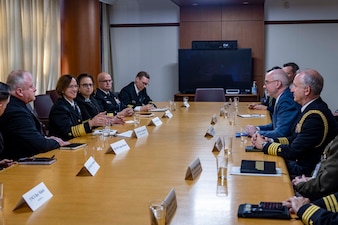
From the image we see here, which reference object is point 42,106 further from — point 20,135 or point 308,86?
point 308,86

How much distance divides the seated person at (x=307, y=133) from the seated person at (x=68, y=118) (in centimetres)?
150

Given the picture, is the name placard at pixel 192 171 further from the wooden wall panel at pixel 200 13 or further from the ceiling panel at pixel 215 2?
the wooden wall panel at pixel 200 13

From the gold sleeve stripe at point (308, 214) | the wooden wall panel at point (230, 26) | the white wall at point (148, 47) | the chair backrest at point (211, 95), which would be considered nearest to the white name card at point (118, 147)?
the gold sleeve stripe at point (308, 214)

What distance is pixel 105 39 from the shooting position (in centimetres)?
921

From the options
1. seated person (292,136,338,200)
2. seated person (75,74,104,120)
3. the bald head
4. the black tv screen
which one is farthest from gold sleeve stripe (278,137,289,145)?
the black tv screen

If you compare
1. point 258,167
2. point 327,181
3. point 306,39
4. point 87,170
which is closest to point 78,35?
point 306,39

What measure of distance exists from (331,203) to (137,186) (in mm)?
917

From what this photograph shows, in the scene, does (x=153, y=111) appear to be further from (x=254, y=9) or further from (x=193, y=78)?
(x=254, y=9)

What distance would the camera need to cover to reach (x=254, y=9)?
8.69m

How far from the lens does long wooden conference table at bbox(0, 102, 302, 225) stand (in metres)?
1.77

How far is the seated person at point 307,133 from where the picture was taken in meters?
2.98

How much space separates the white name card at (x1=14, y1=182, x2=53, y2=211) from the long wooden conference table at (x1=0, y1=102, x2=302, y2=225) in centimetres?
3

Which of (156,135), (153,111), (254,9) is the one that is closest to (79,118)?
(156,135)

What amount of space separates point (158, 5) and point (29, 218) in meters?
7.92
